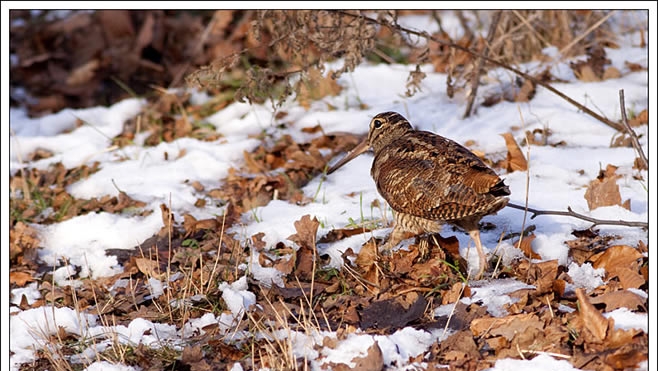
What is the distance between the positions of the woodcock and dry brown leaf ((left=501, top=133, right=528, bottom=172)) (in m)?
1.04

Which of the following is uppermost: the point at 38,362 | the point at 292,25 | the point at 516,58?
the point at 292,25

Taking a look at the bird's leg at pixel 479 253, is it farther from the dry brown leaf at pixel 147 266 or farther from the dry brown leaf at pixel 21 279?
the dry brown leaf at pixel 21 279

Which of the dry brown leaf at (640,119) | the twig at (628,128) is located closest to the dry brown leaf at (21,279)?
the twig at (628,128)

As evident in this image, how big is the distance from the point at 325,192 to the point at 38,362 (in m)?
2.34

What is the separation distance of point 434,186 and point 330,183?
1762 millimetres

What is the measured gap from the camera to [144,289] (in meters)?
4.62

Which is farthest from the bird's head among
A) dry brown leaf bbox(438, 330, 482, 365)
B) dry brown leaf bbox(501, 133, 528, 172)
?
dry brown leaf bbox(438, 330, 482, 365)

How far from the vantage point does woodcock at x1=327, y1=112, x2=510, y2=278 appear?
404 cm

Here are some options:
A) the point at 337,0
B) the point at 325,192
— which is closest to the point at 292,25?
the point at 337,0

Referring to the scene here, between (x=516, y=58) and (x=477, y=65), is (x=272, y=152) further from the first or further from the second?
(x=516, y=58)

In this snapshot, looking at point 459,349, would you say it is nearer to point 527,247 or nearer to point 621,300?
point 621,300

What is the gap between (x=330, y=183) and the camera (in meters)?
5.87

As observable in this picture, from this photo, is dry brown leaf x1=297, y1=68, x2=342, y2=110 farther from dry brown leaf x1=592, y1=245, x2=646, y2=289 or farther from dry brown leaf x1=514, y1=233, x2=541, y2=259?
dry brown leaf x1=592, y1=245, x2=646, y2=289

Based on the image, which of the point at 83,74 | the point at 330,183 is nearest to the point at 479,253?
the point at 330,183
